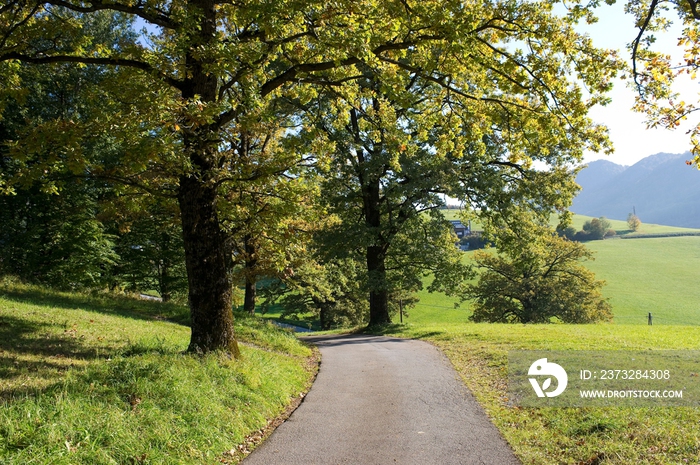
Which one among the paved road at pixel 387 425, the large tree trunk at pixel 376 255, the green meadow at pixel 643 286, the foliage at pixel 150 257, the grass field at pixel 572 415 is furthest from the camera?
the green meadow at pixel 643 286

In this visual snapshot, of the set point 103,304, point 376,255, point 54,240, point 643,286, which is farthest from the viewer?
point 643,286

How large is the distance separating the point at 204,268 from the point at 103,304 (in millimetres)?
10629

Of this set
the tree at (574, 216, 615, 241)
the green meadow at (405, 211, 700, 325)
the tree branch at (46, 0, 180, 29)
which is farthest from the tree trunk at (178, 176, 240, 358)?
the tree at (574, 216, 615, 241)

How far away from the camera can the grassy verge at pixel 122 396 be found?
448cm

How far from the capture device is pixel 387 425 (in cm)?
683

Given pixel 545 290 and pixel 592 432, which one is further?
pixel 545 290

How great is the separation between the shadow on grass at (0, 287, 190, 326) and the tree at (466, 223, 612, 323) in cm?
2759

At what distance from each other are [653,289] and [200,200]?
71.2 m

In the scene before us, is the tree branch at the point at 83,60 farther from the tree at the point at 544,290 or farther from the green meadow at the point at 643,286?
the green meadow at the point at 643,286

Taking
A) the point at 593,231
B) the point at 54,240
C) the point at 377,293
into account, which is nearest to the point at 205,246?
the point at 54,240

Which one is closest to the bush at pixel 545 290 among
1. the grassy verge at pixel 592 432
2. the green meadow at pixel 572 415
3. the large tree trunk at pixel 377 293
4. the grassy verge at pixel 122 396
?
the large tree trunk at pixel 377 293

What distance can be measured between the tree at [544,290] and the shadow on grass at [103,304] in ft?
90.5

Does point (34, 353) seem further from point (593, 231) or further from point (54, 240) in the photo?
point (593, 231)

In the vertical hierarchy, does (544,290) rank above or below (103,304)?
below
